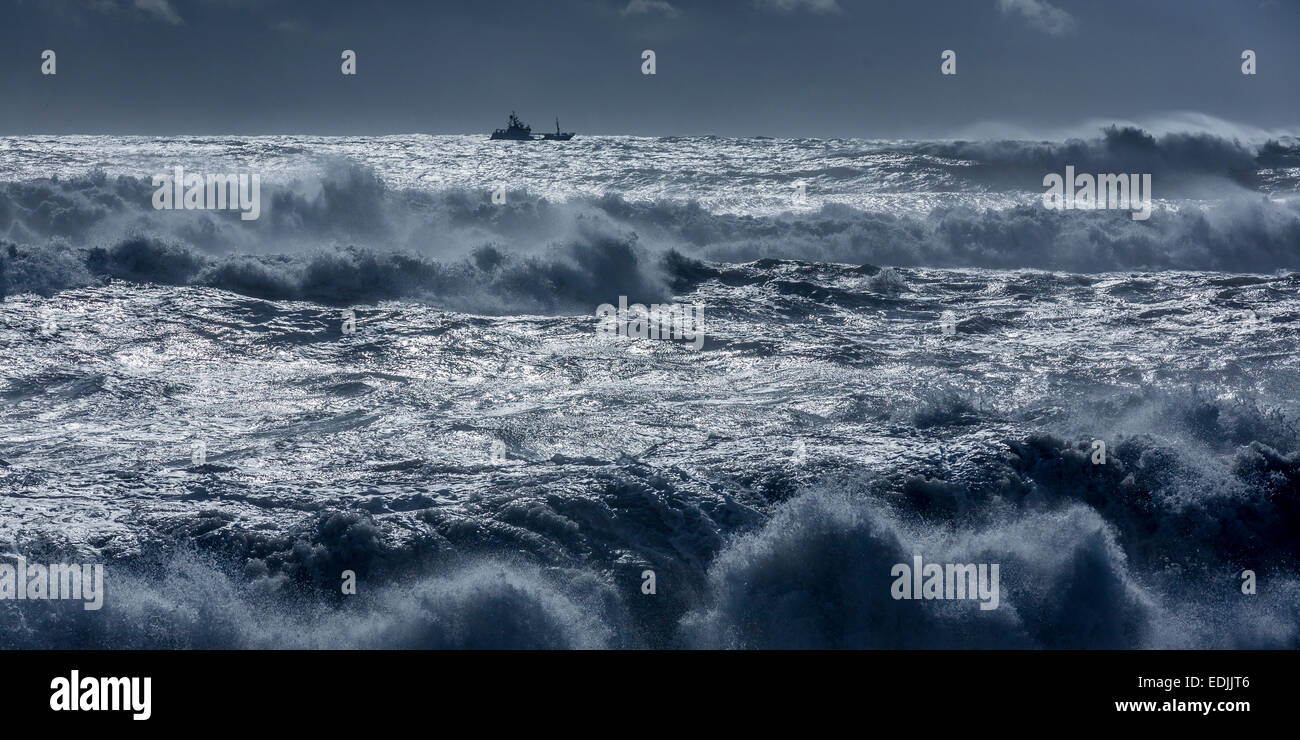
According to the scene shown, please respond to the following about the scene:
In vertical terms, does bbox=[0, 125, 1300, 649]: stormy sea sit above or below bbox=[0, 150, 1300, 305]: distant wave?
below

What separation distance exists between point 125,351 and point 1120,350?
1238 cm

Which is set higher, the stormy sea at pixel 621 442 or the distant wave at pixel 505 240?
the distant wave at pixel 505 240

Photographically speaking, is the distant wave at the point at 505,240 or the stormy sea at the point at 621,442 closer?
the stormy sea at the point at 621,442

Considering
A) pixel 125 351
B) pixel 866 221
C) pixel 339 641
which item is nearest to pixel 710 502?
pixel 339 641

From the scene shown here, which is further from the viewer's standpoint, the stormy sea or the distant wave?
the distant wave

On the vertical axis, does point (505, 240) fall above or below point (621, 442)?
above

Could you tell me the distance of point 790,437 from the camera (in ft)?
30.9

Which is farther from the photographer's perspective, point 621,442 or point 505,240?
point 505,240

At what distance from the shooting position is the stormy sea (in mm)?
6785

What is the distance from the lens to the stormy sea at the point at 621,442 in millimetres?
6785

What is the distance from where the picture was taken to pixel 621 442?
9375 millimetres
